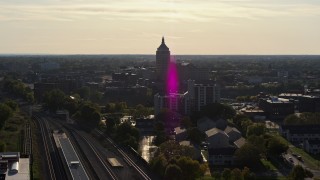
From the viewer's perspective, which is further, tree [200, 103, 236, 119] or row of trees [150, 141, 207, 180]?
tree [200, 103, 236, 119]

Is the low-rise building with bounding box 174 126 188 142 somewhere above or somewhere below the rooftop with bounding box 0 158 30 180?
below

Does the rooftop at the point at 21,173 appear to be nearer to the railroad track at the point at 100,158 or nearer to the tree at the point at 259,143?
the railroad track at the point at 100,158

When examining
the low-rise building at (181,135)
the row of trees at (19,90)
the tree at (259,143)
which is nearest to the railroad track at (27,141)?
the low-rise building at (181,135)

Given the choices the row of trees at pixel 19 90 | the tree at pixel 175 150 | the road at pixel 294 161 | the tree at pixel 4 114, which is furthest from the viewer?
the row of trees at pixel 19 90

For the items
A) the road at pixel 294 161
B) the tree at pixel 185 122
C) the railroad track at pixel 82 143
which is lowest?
the road at pixel 294 161

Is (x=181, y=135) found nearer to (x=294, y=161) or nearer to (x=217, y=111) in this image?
(x=294, y=161)

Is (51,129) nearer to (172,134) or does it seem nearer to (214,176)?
(172,134)

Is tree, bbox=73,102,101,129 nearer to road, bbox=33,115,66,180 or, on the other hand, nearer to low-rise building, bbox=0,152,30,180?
road, bbox=33,115,66,180

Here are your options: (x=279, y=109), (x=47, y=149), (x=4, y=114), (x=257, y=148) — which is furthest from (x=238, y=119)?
(x=4, y=114)

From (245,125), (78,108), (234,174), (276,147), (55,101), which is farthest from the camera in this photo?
(55,101)

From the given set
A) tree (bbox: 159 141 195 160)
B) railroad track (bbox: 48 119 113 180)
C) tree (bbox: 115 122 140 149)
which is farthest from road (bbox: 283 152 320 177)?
railroad track (bbox: 48 119 113 180)

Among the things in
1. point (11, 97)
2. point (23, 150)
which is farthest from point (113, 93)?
point (23, 150)
